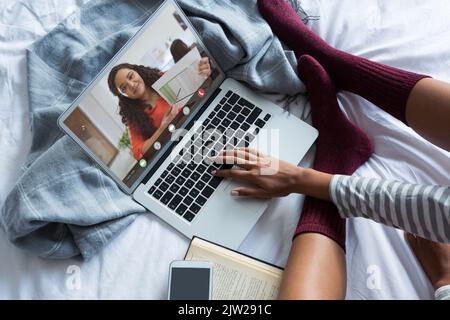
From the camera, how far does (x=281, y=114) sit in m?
0.79

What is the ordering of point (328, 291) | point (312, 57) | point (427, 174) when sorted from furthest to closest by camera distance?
point (312, 57)
point (427, 174)
point (328, 291)

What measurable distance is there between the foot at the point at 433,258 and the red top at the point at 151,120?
0.45m

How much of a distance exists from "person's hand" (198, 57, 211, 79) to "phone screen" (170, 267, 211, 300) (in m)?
0.35

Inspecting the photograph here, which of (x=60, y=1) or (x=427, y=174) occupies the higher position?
(x=60, y=1)

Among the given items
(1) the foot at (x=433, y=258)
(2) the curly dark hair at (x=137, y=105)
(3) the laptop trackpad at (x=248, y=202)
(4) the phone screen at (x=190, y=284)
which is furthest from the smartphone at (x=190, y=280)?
(1) the foot at (x=433, y=258)

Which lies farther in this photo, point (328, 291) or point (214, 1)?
point (214, 1)

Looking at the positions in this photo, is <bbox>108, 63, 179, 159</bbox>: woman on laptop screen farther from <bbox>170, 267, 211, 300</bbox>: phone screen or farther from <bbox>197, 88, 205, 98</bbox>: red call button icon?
<bbox>170, 267, 211, 300</bbox>: phone screen

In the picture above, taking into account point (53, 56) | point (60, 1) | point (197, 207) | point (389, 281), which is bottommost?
point (389, 281)

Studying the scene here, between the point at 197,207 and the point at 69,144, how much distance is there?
0.76 ft

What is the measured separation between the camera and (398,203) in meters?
0.66

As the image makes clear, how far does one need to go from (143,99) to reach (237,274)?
1.06 ft

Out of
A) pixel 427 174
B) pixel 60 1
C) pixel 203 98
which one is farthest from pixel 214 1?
pixel 427 174

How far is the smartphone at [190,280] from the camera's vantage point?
64 centimetres
